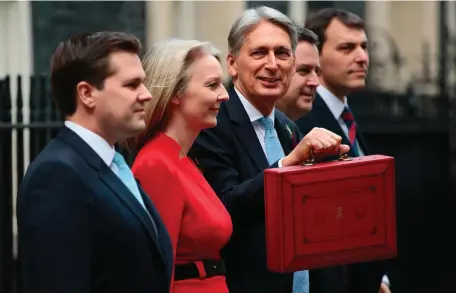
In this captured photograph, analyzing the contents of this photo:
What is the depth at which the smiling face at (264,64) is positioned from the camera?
13.9 feet

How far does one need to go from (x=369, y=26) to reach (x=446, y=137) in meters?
2.41

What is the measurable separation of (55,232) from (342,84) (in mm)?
2245

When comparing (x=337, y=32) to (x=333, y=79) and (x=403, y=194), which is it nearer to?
(x=333, y=79)

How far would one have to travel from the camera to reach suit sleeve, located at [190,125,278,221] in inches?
157

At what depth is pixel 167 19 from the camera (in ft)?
36.4

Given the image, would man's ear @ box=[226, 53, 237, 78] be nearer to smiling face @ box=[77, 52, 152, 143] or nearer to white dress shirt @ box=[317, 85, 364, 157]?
white dress shirt @ box=[317, 85, 364, 157]

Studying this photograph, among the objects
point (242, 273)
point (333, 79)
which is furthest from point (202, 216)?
point (333, 79)

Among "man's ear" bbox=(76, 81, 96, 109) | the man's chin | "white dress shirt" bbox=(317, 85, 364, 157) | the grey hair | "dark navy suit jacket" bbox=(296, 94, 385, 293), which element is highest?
the grey hair

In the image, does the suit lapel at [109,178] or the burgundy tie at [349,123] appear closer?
the suit lapel at [109,178]

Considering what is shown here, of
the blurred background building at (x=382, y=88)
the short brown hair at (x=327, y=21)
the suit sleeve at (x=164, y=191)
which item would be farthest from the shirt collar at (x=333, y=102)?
the blurred background building at (x=382, y=88)

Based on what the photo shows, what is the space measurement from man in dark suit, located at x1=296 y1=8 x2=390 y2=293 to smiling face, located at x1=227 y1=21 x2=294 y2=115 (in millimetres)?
731

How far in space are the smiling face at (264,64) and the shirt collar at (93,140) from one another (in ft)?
3.30

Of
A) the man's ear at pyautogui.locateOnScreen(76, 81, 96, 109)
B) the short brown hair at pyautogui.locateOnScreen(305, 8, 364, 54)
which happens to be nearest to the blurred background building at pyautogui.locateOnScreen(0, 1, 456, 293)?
Result: the short brown hair at pyautogui.locateOnScreen(305, 8, 364, 54)

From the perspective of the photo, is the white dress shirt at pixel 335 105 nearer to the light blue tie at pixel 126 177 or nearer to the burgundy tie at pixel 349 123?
the burgundy tie at pixel 349 123
